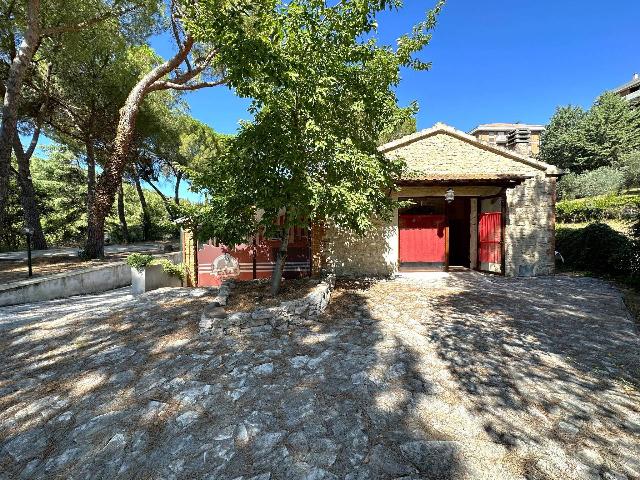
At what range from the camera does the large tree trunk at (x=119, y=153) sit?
40.1ft

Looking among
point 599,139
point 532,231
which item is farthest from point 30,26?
point 599,139

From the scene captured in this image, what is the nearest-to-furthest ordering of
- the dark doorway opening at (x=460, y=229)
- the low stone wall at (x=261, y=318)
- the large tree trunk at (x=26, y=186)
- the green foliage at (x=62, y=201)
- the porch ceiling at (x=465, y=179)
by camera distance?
the low stone wall at (x=261, y=318) < the porch ceiling at (x=465, y=179) < the dark doorway opening at (x=460, y=229) < the large tree trunk at (x=26, y=186) < the green foliage at (x=62, y=201)

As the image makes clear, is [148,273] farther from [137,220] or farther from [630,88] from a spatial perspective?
[630,88]

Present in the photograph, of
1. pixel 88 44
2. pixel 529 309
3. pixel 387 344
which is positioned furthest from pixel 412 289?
pixel 88 44

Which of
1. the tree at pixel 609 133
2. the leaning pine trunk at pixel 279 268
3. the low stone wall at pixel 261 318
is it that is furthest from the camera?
the tree at pixel 609 133

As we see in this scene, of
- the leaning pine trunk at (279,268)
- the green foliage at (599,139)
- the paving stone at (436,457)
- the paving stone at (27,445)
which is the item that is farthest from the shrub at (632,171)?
the paving stone at (27,445)

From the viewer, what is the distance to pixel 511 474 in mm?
2371

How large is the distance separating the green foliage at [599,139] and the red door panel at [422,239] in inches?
1223

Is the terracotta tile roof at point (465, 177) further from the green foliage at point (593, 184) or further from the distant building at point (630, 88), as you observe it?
the distant building at point (630, 88)

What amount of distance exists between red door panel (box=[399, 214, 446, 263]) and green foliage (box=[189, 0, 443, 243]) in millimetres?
4610

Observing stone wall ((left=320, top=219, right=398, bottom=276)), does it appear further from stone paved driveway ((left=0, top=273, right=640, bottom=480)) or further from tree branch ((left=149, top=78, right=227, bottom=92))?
tree branch ((left=149, top=78, right=227, bottom=92))

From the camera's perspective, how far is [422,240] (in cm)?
1156

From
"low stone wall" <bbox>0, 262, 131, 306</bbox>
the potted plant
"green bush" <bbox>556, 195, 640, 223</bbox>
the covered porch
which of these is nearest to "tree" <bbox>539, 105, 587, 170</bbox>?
"green bush" <bbox>556, 195, 640, 223</bbox>

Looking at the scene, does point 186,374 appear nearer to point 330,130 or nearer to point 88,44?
Result: point 330,130
